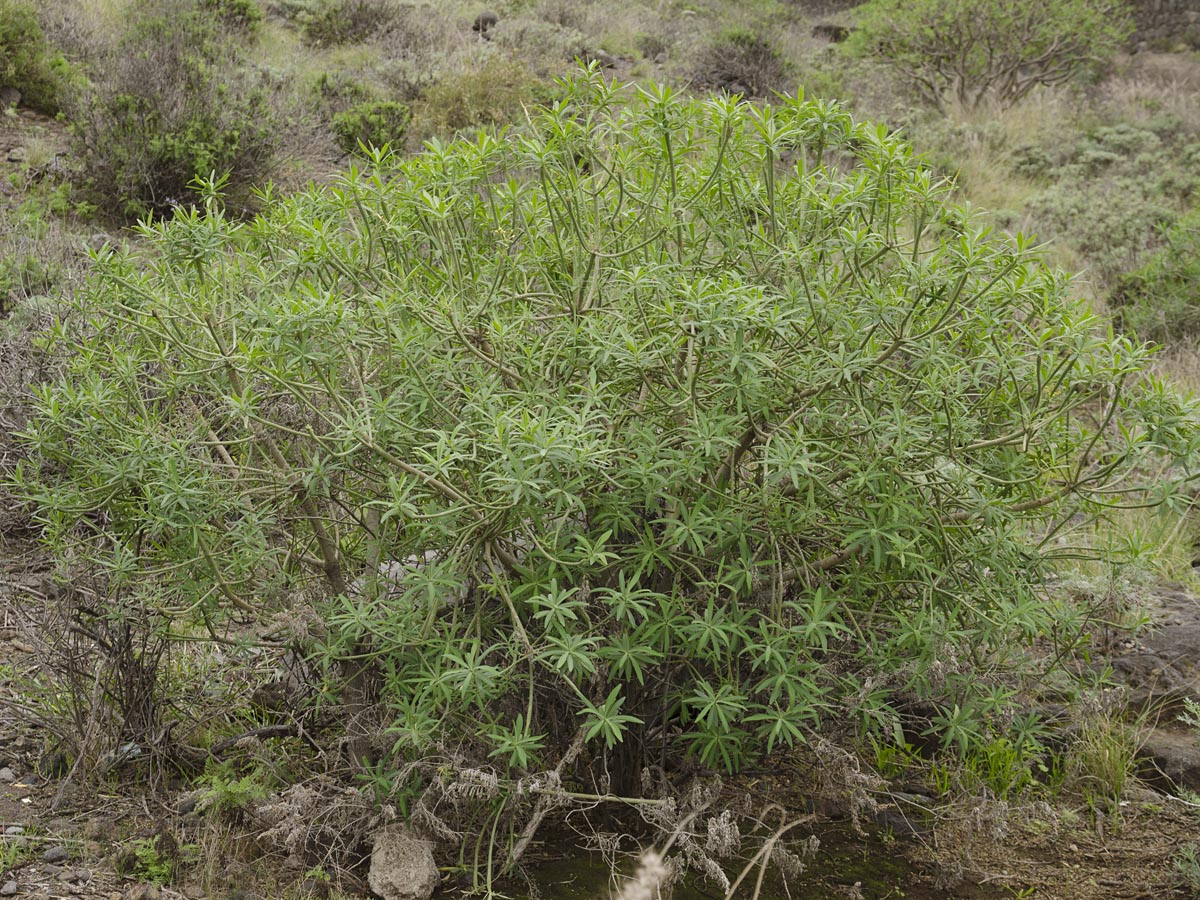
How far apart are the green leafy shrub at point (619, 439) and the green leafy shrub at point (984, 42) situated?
1142 cm

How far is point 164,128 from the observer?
7.27 metres

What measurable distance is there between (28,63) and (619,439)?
7860 mm

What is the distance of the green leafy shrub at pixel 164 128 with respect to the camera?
708cm

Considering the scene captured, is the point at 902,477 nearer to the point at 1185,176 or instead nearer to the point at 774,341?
the point at 774,341

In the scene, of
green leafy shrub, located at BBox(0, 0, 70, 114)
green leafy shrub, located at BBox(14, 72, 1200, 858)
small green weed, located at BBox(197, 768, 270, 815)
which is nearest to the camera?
green leafy shrub, located at BBox(14, 72, 1200, 858)

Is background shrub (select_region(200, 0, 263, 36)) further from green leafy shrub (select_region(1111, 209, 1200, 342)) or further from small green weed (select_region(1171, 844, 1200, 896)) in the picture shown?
small green weed (select_region(1171, 844, 1200, 896))

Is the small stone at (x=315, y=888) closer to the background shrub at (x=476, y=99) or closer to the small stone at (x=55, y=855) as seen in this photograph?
the small stone at (x=55, y=855)

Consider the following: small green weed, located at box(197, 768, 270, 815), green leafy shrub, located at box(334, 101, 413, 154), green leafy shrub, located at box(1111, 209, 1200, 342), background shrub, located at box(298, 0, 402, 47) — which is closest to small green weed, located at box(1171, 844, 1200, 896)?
small green weed, located at box(197, 768, 270, 815)

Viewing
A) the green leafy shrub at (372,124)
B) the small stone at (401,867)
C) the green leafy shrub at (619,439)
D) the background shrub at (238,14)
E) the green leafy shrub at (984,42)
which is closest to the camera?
the green leafy shrub at (619,439)

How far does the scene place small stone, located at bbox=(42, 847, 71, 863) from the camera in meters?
2.74

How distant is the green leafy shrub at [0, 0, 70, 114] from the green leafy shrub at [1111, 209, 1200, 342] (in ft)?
25.7

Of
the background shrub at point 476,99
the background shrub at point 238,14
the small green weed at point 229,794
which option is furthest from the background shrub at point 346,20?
the small green weed at point 229,794

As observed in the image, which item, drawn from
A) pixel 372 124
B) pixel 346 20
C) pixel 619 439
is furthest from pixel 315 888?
pixel 346 20

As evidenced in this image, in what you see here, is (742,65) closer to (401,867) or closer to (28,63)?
(28,63)
